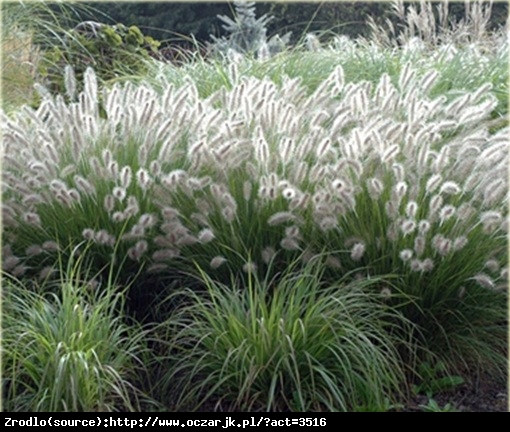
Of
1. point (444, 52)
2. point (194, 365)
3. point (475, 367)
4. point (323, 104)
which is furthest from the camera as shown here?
point (444, 52)

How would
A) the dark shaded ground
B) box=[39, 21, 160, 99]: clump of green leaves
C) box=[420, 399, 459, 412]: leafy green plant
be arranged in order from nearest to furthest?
1. box=[420, 399, 459, 412]: leafy green plant
2. the dark shaded ground
3. box=[39, 21, 160, 99]: clump of green leaves

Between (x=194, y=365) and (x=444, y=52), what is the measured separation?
163 inches

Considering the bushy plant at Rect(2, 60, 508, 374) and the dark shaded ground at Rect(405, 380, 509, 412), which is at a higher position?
the bushy plant at Rect(2, 60, 508, 374)

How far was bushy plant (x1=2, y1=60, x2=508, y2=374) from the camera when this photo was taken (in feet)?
14.0

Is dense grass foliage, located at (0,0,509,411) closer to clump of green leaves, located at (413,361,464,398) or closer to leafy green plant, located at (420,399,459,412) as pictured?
clump of green leaves, located at (413,361,464,398)

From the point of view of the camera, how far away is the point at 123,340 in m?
4.11

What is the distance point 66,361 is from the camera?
138 inches

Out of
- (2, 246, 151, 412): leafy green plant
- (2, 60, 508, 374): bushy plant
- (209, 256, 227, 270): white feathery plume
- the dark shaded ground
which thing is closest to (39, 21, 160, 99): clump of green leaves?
(2, 60, 508, 374): bushy plant

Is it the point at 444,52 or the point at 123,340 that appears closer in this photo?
the point at 123,340

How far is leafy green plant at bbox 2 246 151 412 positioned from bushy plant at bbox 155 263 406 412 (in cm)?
26

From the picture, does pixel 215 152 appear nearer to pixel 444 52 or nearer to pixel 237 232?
pixel 237 232

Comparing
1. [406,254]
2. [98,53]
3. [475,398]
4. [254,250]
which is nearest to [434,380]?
[475,398]
